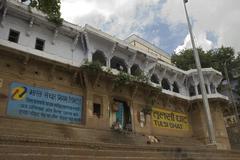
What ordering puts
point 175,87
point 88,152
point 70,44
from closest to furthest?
1. point 88,152
2. point 70,44
3. point 175,87

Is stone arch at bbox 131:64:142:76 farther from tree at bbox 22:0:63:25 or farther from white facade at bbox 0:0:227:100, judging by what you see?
tree at bbox 22:0:63:25

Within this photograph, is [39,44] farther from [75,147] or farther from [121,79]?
[75,147]

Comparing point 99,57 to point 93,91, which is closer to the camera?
point 93,91

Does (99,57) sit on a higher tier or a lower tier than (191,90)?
higher

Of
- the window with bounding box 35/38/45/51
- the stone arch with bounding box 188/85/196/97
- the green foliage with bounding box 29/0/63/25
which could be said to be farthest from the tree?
the stone arch with bounding box 188/85/196/97

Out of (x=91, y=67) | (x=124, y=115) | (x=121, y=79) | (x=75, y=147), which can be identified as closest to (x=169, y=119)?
(x=124, y=115)

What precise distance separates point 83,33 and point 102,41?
1.53 m

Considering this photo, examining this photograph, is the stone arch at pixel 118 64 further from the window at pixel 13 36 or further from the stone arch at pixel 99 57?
the window at pixel 13 36

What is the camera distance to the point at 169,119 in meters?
20.8

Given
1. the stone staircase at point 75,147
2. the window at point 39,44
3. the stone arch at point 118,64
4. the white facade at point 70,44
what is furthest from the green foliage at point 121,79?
the window at point 39,44

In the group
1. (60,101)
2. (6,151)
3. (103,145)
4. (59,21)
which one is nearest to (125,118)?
(60,101)

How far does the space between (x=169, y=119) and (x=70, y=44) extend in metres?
10.4

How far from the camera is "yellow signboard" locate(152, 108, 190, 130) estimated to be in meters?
19.6

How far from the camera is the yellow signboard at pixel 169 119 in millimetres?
19638
